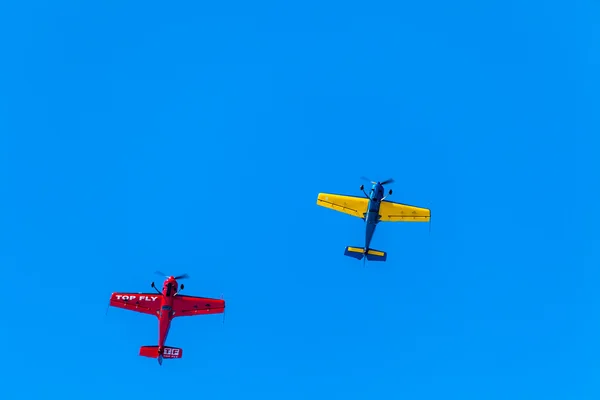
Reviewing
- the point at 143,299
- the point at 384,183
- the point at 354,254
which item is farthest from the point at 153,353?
the point at 384,183

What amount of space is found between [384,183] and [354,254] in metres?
10.6

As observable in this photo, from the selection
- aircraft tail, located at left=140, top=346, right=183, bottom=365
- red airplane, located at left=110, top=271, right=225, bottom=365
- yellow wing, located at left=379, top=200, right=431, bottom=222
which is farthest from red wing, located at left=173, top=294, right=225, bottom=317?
yellow wing, located at left=379, top=200, right=431, bottom=222

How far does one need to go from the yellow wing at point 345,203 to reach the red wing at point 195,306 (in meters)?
17.7

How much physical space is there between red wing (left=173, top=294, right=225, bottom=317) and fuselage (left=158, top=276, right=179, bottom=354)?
0.80 metres

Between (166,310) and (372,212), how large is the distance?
87.1 feet

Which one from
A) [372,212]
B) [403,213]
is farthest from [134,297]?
[403,213]

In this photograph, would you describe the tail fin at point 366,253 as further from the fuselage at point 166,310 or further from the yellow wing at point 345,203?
the fuselage at point 166,310

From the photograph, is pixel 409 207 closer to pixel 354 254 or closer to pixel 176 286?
pixel 354 254

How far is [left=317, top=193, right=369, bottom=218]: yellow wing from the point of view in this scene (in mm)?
80250

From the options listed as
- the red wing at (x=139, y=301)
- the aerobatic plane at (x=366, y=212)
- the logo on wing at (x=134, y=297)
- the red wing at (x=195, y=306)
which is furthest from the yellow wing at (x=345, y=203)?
the logo on wing at (x=134, y=297)

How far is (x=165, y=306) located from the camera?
74812 mm

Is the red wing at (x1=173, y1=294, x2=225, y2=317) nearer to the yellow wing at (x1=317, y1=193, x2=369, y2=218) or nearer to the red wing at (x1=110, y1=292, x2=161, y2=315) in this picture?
the red wing at (x1=110, y1=292, x2=161, y2=315)

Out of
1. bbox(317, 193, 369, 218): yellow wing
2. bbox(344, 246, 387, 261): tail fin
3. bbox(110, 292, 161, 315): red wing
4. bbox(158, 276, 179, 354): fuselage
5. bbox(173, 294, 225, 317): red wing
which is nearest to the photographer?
bbox(158, 276, 179, 354): fuselage

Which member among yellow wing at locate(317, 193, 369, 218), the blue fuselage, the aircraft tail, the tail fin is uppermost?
yellow wing at locate(317, 193, 369, 218)
